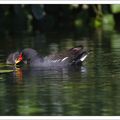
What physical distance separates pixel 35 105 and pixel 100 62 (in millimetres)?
4928

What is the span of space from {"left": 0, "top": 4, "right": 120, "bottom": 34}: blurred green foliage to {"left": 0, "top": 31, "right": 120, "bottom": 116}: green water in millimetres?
11311

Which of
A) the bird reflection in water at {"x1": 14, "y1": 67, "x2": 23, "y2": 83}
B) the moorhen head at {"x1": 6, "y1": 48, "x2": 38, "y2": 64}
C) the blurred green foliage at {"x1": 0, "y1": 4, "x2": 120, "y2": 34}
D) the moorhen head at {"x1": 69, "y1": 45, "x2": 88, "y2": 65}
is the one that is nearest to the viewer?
the bird reflection in water at {"x1": 14, "y1": 67, "x2": 23, "y2": 83}

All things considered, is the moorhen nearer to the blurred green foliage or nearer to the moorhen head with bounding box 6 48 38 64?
the moorhen head with bounding box 6 48 38 64

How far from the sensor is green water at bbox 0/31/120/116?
986 centimetres

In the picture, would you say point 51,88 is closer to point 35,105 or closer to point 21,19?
point 35,105

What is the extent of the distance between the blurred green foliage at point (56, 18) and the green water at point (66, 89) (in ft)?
37.1

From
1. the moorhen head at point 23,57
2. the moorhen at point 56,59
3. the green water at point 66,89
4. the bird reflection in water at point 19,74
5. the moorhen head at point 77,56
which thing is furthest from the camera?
the moorhen head at point 23,57

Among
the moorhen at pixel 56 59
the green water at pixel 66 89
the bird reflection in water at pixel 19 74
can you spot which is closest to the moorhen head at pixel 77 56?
the moorhen at pixel 56 59

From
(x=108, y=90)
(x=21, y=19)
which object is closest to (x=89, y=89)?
(x=108, y=90)

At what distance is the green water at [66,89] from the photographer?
986 centimetres

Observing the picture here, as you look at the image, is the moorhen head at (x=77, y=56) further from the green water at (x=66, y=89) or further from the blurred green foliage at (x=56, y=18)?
the blurred green foliage at (x=56, y=18)

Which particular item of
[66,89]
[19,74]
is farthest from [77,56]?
[66,89]

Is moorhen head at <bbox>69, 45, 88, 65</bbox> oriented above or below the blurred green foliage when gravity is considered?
below

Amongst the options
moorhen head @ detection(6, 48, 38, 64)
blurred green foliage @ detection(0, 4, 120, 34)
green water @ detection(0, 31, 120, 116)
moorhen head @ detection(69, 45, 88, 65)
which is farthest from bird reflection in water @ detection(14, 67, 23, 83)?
blurred green foliage @ detection(0, 4, 120, 34)
